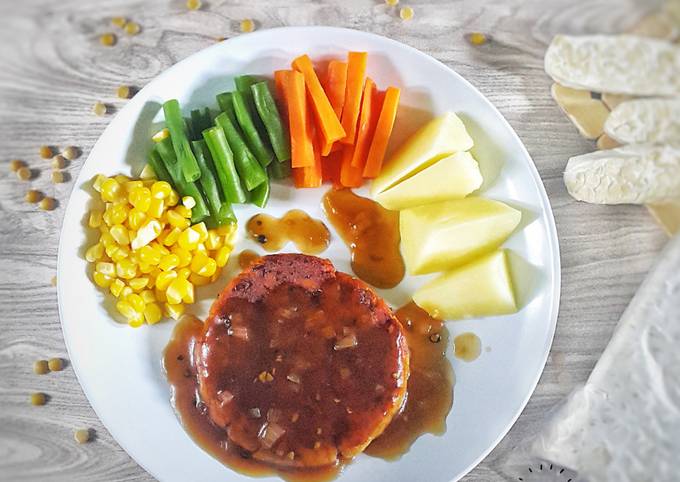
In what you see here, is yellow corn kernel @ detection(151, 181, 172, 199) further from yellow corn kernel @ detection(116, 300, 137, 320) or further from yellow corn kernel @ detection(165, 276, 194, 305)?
yellow corn kernel @ detection(116, 300, 137, 320)

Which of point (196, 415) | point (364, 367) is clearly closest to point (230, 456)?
point (196, 415)

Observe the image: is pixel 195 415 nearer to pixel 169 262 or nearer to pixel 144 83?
pixel 169 262

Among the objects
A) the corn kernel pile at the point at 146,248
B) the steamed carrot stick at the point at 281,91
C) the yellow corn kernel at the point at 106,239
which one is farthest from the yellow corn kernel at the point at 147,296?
the steamed carrot stick at the point at 281,91

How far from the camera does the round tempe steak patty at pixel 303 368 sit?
277 centimetres

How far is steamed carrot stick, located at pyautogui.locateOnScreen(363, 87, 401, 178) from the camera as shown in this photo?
2.88m

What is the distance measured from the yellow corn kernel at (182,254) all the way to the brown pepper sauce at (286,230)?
1.00ft

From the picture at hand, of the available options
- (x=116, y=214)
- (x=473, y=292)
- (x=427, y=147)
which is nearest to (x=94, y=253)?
(x=116, y=214)

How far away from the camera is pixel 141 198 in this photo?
2814 millimetres

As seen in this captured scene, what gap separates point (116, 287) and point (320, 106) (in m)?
1.15

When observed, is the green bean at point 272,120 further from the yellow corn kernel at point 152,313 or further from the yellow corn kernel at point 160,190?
the yellow corn kernel at point 152,313

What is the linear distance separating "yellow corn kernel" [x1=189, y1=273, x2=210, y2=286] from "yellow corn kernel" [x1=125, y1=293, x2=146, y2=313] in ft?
0.76

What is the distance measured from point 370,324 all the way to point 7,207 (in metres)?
1.76

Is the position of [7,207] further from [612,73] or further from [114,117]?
[612,73]

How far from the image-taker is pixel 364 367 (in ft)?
A: 9.11
